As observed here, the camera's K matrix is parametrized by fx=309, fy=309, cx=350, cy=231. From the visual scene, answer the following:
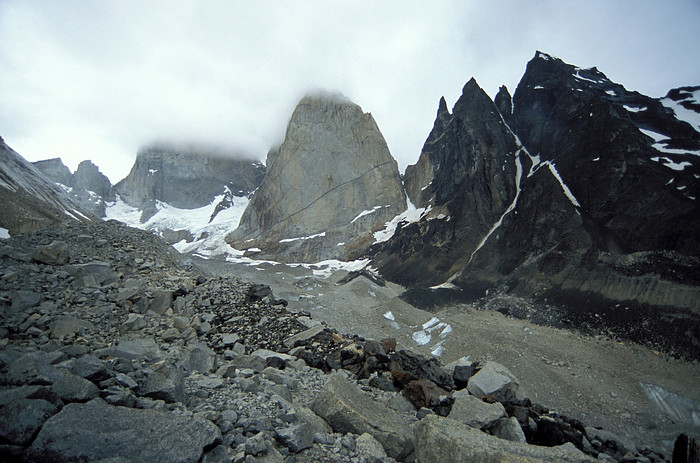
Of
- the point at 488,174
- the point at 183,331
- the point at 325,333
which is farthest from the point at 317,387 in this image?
the point at 488,174

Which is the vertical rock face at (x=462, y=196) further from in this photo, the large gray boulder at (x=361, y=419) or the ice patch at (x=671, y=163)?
the large gray boulder at (x=361, y=419)

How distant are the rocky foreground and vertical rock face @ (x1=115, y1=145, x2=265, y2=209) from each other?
475 ft

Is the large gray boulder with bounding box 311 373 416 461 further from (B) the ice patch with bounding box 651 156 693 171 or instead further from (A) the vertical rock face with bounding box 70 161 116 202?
(A) the vertical rock face with bounding box 70 161 116 202

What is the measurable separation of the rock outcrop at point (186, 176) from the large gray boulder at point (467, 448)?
153 meters

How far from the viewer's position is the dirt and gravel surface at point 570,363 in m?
15.2

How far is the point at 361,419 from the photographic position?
4523 mm

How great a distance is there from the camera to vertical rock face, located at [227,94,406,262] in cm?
7912

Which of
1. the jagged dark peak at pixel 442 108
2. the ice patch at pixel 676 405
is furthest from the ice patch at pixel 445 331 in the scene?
the jagged dark peak at pixel 442 108

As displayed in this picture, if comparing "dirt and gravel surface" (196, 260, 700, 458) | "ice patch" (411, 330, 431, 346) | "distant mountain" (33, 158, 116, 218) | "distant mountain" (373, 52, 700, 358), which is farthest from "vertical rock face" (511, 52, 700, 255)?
"distant mountain" (33, 158, 116, 218)

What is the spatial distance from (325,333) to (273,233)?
3189 inches

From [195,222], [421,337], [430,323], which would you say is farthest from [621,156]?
[195,222]

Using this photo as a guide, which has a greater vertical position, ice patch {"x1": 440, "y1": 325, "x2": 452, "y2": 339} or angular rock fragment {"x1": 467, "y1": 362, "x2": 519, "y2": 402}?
angular rock fragment {"x1": 467, "y1": 362, "x2": 519, "y2": 402}

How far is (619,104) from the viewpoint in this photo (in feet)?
137

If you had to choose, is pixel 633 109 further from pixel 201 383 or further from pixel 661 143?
pixel 201 383
